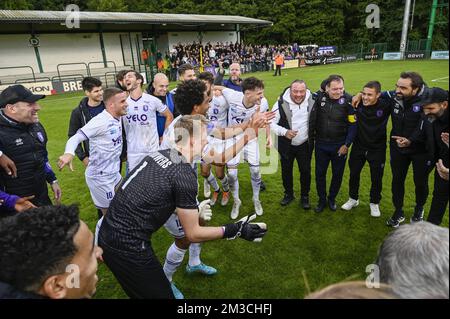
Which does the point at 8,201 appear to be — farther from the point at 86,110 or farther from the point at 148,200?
the point at 86,110

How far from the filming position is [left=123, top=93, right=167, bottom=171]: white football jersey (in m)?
5.35

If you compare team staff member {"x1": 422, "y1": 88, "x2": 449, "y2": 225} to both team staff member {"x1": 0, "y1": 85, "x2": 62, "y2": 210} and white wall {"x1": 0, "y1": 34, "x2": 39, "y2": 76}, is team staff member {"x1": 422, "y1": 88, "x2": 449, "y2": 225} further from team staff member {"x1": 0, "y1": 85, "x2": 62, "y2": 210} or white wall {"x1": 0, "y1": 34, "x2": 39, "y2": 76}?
white wall {"x1": 0, "y1": 34, "x2": 39, "y2": 76}

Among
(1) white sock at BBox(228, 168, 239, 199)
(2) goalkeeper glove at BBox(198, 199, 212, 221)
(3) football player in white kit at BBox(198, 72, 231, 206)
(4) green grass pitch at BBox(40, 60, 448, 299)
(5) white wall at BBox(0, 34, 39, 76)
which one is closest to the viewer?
(2) goalkeeper glove at BBox(198, 199, 212, 221)

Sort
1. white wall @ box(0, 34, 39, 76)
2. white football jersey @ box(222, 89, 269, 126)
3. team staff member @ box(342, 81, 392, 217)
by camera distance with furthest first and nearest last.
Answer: white wall @ box(0, 34, 39, 76) → white football jersey @ box(222, 89, 269, 126) → team staff member @ box(342, 81, 392, 217)

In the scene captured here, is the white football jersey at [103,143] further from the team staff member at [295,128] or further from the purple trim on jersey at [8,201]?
the team staff member at [295,128]

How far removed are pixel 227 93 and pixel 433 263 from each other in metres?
5.21

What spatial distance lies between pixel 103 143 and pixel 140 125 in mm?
1060

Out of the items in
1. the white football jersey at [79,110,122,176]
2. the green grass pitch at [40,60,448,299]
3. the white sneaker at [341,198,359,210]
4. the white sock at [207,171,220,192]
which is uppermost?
the white football jersey at [79,110,122,176]

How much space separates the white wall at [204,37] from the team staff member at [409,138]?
34598mm

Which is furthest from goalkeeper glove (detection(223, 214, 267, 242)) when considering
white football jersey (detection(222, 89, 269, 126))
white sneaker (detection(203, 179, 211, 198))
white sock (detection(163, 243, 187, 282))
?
white sneaker (detection(203, 179, 211, 198))

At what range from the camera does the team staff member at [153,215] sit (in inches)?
104

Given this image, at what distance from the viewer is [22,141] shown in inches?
152

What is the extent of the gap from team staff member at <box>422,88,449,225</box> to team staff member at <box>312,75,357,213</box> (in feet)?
4.19

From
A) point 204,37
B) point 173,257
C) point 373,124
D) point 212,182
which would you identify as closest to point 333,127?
point 373,124
